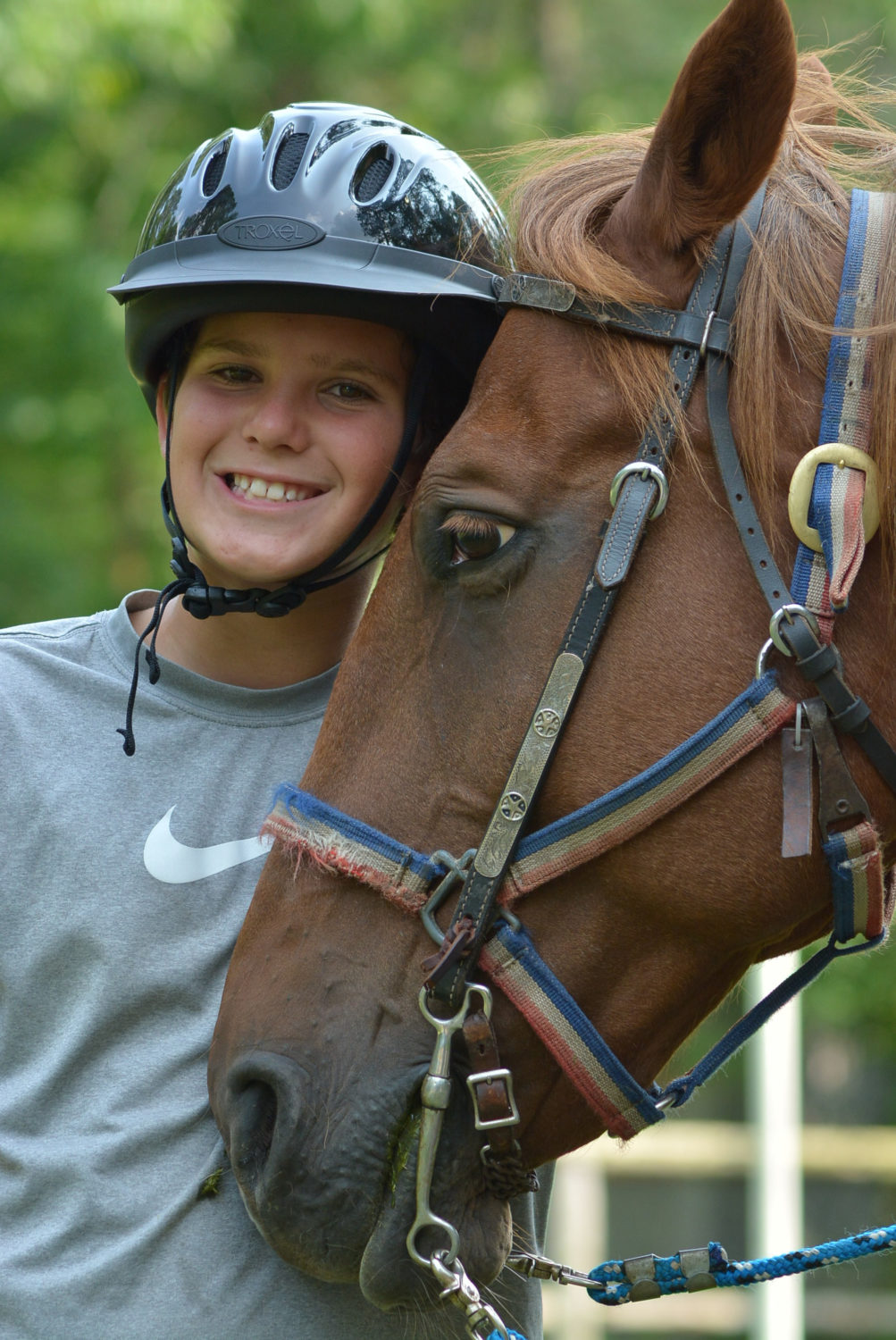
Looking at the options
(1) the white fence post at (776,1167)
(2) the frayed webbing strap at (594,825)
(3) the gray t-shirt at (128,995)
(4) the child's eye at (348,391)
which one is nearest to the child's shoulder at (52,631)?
(3) the gray t-shirt at (128,995)

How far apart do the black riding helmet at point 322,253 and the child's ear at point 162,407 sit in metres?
0.06

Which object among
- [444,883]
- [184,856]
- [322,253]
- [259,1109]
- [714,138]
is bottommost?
[259,1109]

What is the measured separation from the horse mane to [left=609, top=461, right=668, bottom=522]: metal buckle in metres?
0.08

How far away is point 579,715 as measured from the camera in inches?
78.7

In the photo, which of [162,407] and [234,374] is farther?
[162,407]

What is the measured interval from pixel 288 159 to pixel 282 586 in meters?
0.88

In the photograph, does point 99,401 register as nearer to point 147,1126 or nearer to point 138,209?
point 138,209

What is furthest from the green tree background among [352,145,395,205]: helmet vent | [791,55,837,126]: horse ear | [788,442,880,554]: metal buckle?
[788,442,880,554]: metal buckle

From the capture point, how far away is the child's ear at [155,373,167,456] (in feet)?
8.95

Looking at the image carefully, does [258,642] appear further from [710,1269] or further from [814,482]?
[710,1269]

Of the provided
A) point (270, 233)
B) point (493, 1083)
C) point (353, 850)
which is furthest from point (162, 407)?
point (493, 1083)

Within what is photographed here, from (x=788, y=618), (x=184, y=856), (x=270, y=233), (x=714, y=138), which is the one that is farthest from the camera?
(x=270, y=233)

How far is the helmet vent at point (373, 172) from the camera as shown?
2668 millimetres

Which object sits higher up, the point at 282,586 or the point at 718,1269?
the point at 282,586
